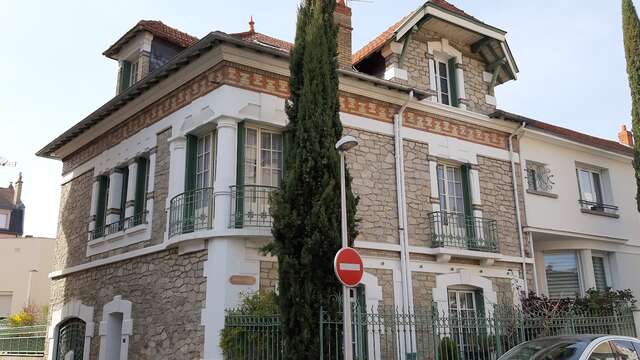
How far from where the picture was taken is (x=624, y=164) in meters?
17.7

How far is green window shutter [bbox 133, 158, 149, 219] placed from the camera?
13031 millimetres

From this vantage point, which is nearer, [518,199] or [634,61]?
[518,199]

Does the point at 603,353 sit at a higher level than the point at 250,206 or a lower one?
lower

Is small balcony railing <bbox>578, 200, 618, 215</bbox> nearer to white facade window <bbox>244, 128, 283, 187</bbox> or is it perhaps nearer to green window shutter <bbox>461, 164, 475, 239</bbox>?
green window shutter <bbox>461, 164, 475, 239</bbox>

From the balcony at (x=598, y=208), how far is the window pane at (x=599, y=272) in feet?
4.22

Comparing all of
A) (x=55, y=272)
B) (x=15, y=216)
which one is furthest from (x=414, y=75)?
(x=15, y=216)

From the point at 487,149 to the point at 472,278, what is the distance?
340cm

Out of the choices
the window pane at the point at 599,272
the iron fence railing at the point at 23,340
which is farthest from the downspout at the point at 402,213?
the iron fence railing at the point at 23,340

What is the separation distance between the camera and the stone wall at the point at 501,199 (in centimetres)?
1420

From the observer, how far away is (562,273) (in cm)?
1614

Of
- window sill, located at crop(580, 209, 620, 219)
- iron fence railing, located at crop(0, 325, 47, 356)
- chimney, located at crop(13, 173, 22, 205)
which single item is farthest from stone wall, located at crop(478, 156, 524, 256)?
chimney, located at crop(13, 173, 22, 205)

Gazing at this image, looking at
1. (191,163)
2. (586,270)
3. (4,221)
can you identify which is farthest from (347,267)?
(4,221)

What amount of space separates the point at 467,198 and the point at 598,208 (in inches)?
198

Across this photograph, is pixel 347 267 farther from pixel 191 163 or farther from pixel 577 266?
pixel 577 266
